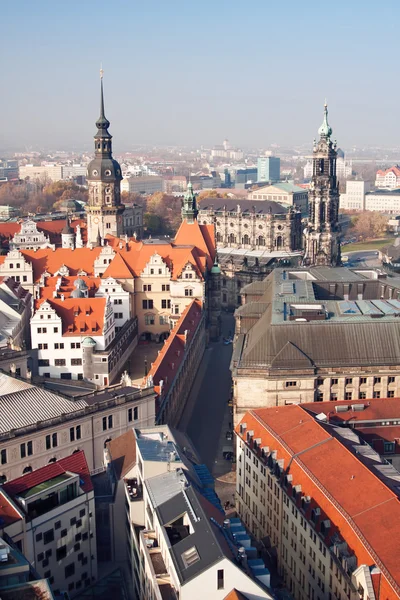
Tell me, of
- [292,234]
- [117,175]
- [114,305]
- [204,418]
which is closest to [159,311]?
[114,305]

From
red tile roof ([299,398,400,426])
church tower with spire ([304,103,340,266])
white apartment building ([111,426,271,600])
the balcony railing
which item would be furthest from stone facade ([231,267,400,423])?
church tower with spire ([304,103,340,266])

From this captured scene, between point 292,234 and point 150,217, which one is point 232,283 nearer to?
point 292,234

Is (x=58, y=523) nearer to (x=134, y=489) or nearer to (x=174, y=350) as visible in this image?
(x=134, y=489)

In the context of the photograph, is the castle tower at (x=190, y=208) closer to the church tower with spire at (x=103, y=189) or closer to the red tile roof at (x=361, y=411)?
the church tower with spire at (x=103, y=189)

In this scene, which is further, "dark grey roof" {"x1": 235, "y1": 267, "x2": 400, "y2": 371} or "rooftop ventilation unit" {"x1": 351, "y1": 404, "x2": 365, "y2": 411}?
"dark grey roof" {"x1": 235, "y1": 267, "x2": 400, "y2": 371}

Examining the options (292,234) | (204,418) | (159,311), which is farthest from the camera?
(292,234)

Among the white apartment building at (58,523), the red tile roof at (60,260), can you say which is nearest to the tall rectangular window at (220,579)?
the white apartment building at (58,523)

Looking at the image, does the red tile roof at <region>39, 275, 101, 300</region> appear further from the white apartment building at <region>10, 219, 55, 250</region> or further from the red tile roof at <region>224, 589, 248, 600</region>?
the red tile roof at <region>224, 589, 248, 600</region>
